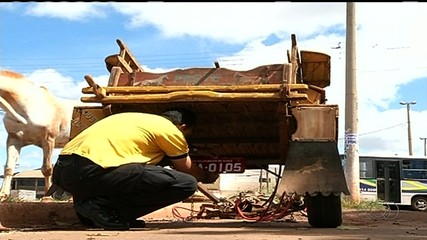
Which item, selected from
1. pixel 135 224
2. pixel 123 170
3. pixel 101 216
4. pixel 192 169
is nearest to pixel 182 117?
pixel 192 169

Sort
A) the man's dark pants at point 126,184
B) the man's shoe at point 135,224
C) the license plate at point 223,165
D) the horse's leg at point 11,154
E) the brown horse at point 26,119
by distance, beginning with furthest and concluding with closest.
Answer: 1. the brown horse at point 26,119
2. the horse's leg at point 11,154
3. the license plate at point 223,165
4. the man's shoe at point 135,224
5. the man's dark pants at point 126,184

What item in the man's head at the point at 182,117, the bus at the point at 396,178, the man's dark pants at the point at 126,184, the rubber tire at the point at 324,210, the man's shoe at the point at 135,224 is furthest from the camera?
the bus at the point at 396,178

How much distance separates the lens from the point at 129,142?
5.41m

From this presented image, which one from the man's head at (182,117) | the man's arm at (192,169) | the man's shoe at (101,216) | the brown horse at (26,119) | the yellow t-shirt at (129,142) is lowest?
the man's shoe at (101,216)

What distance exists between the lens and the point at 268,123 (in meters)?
6.95

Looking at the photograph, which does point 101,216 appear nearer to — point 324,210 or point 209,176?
point 209,176

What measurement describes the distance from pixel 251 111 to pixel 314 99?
901 mm

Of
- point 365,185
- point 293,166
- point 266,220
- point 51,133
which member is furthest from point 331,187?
point 365,185

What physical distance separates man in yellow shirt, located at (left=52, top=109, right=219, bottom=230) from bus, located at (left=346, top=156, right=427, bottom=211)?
1038 inches

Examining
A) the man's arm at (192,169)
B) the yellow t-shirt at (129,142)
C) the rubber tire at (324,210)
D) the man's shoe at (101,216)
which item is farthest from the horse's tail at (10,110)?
the rubber tire at (324,210)

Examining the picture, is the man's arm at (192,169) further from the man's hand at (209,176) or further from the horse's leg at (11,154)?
the horse's leg at (11,154)

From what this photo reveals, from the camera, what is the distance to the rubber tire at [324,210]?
19.0ft

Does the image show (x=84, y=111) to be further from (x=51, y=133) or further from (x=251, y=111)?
(x=51, y=133)

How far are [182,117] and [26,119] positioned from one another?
6407 millimetres
